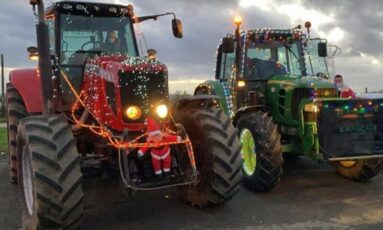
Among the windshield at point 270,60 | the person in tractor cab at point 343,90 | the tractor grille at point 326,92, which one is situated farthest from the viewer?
the windshield at point 270,60

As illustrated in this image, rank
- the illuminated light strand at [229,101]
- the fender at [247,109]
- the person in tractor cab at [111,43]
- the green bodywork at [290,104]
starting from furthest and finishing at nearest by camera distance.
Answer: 1. the illuminated light strand at [229,101]
2. the fender at [247,109]
3. the green bodywork at [290,104]
4. the person in tractor cab at [111,43]

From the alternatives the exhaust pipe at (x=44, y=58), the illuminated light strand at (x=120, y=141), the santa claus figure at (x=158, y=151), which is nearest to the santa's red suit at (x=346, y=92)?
the illuminated light strand at (x=120, y=141)

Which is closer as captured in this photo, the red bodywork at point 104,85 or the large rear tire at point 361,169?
the red bodywork at point 104,85

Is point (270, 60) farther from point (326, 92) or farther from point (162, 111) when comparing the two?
point (162, 111)

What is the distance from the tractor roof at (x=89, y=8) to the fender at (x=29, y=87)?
1.01 metres

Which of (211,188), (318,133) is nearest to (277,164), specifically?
(318,133)

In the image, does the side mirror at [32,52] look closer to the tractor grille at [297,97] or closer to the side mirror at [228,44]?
the side mirror at [228,44]

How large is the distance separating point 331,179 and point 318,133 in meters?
1.38

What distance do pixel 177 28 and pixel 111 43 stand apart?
0.95 metres

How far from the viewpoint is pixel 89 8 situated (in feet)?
23.0

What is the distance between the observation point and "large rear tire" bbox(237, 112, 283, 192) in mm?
7328

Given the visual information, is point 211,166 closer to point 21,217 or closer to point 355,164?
point 21,217

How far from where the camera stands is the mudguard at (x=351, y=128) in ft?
24.4

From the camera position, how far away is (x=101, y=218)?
6.27 m
